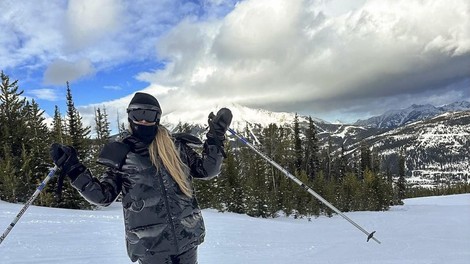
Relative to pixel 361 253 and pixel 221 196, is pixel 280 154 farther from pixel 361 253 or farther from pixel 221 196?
pixel 361 253

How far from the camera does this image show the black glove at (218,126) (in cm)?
359

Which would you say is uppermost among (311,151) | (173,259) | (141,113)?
(311,151)

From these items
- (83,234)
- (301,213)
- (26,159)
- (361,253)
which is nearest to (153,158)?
(361,253)

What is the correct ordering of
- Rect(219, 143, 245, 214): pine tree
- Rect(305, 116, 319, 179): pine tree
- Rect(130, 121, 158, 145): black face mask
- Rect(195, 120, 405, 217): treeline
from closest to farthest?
Rect(130, 121, 158, 145): black face mask, Rect(219, 143, 245, 214): pine tree, Rect(195, 120, 405, 217): treeline, Rect(305, 116, 319, 179): pine tree

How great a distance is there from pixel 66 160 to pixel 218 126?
131cm

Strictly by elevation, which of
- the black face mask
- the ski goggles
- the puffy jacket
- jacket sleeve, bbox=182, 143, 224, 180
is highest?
the ski goggles

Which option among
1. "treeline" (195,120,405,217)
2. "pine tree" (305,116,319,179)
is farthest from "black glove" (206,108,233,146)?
"pine tree" (305,116,319,179)

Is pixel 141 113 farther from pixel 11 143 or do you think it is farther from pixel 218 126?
pixel 11 143

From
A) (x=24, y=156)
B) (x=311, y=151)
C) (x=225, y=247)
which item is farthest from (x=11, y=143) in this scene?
(x=311, y=151)

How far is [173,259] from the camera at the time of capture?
3256 millimetres

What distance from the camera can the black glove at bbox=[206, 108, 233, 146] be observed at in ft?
→ 11.8

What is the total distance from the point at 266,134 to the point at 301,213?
1392 centimetres

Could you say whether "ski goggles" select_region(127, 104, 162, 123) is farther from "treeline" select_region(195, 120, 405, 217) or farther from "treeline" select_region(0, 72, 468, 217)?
"treeline" select_region(195, 120, 405, 217)

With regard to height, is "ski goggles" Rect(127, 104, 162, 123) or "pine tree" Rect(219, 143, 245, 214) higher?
"ski goggles" Rect(127, 104, 162, 123)
